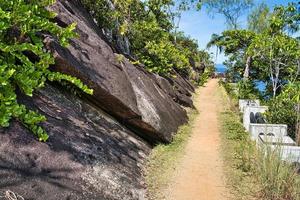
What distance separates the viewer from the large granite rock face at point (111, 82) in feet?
25.7

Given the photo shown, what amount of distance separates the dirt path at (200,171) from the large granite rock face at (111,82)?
0.87m

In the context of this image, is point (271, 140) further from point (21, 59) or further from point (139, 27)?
point (139, 27)

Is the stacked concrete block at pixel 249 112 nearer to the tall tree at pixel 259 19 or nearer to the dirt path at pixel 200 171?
the dirt path at pixel 200 171

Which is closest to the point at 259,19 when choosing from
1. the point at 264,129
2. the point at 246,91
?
the point at 246,91

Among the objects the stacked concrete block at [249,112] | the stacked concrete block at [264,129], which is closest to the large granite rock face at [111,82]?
Answer: the stacked concrete block at [264,129]

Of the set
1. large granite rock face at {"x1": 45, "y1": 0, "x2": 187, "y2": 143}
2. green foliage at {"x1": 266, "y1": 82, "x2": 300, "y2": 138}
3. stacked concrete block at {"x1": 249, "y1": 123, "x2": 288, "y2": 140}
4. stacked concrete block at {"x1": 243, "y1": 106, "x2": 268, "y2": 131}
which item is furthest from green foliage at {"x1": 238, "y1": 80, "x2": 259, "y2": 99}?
large granite rock face at {"x1": 45, "y1": 0, "x2": 187, "y2": 143}

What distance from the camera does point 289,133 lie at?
1231 centimetres

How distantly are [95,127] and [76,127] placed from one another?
2.66 feet

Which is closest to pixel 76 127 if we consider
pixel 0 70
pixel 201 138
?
pixel 0 70

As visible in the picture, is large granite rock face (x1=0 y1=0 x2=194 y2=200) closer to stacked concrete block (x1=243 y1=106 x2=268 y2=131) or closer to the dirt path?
the dirt path

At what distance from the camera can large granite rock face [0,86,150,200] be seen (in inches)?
194

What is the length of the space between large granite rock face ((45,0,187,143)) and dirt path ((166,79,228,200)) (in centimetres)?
87

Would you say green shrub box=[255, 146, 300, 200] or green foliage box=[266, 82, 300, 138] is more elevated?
green foliage box=[266, 82, 300, 138]

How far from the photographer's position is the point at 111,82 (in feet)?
28.8
